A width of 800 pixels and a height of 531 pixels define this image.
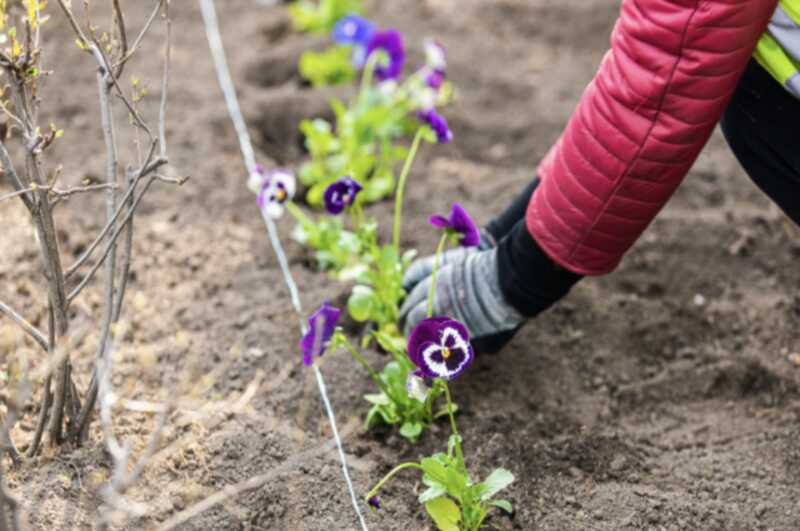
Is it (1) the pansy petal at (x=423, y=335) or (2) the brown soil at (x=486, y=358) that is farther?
(2) the brown soil at (x=486, y=358)

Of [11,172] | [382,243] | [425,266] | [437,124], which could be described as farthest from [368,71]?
[11,172]

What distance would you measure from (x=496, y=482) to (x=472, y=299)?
1.32ft

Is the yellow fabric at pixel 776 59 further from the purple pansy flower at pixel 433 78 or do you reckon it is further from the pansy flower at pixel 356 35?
the pansy flower at pixel 356 35

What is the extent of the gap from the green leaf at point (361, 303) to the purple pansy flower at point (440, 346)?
438 millimetres

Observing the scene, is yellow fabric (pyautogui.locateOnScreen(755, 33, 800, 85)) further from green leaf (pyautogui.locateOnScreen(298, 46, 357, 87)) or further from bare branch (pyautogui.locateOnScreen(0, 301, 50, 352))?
green leaf (pyautogui.locateOnScreen(298, 46, 357, 87))

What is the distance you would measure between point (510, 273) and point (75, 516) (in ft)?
2.81

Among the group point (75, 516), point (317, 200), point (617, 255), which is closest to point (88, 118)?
point (317, 200)

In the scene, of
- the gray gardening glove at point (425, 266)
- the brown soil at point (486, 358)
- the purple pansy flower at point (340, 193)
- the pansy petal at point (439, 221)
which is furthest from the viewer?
the gray gardening glove at point (425, 266)

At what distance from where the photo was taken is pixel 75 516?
151 cm

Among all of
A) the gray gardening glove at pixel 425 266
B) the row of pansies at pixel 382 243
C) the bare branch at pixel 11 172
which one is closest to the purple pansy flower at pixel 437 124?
the row of pansies at pixel 382 243

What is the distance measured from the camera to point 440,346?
1513 mm

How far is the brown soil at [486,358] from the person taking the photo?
5.31 ft

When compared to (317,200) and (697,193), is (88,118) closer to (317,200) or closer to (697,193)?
(317,200)

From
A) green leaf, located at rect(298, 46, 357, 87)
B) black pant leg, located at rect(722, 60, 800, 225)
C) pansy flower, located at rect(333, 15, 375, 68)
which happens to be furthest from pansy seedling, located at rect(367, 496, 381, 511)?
green leaf, located at rect(298, 46, 357, 87)
